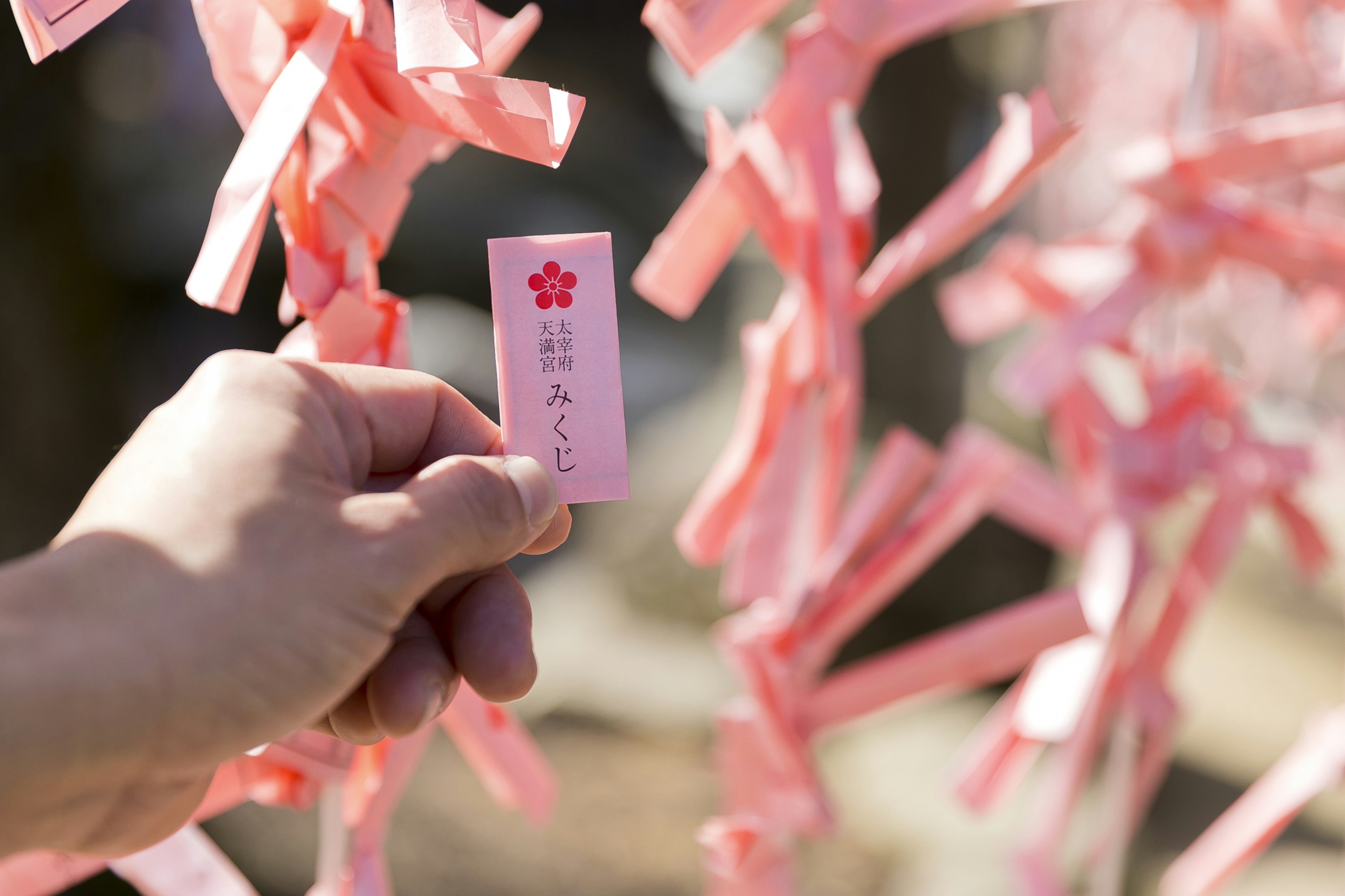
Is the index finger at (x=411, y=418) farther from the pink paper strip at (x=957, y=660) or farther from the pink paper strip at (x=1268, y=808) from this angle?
the pink paper strip at (x=1268, y=808)

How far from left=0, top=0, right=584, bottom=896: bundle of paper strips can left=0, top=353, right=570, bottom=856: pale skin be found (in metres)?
0.06

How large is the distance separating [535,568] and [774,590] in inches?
26.9

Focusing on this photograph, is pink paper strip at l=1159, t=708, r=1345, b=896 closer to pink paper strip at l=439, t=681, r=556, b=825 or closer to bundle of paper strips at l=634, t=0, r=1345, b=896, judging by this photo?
bundle of paper strips at l=634, t=0, r=1345, b=896

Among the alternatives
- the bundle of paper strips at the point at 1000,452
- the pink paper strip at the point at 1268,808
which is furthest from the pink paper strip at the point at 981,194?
the pink paper strip at the point at 1268,808

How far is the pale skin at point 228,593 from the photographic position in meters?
0.30

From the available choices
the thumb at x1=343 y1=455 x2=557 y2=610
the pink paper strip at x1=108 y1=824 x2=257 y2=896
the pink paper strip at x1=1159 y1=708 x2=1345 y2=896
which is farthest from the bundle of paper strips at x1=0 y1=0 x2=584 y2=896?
the pink paper strip at x1=1159 y1=708 x2=1345 y2=896

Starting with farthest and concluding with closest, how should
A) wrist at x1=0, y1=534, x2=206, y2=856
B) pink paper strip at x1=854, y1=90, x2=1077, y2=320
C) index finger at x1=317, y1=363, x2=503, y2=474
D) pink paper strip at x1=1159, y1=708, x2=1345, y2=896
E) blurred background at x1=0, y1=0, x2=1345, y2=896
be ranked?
blurred background at x1=0, y1=0, x2=1345, y2=896 < pink paper strip at x1=1159, y1=708, x2=1345, y2=896 < pink paper strip at x1=854, y1=90, x2=1077, y2=320 < index finger at x1=317, y1=363, x2=503, y2=474 < wrist at x1=0, y1=534, x2=206, y2=856

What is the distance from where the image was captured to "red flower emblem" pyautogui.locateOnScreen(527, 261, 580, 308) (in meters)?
0.38

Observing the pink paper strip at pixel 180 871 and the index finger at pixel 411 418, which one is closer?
the index finger at pixel 411 418

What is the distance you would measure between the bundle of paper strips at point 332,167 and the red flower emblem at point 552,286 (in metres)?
0.05

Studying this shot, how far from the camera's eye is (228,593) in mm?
320

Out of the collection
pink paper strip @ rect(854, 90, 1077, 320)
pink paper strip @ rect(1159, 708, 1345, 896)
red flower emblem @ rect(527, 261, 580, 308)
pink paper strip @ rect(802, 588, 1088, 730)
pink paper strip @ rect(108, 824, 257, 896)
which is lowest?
pink paper strip @ rect(1159, 708, 1345, 896)

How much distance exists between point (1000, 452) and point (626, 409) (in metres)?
0.65

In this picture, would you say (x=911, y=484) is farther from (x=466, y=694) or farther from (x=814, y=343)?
(x=466, y=694)
